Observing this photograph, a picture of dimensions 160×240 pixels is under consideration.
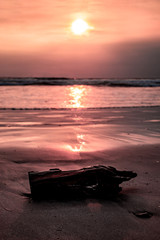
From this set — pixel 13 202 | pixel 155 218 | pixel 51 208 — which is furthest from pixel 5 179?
pixel 155 218

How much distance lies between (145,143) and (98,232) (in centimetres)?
411

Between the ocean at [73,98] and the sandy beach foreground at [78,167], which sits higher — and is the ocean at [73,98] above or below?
above

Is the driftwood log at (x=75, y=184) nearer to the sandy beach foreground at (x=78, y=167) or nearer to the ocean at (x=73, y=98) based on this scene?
the sandy beach foreground at (x=78, y=167)

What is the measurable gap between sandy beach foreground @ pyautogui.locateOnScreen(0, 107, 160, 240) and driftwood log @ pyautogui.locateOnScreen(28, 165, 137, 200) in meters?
0.11

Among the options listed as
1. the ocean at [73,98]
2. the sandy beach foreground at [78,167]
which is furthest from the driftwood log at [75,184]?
the ocean at [73,98]

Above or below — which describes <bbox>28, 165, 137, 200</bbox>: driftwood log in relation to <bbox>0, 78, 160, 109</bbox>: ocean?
below

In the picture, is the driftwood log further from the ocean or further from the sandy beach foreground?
the ocean

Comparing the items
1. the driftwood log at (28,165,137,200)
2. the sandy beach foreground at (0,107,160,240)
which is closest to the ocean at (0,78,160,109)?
the sandy beach foreground at (0,107,160,240)

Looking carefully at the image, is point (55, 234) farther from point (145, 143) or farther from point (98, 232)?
point (145, 143)

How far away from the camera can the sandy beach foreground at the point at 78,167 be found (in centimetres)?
262

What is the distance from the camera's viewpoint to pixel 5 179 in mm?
3908

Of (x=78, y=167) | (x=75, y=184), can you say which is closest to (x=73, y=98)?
(x=78, y=167)

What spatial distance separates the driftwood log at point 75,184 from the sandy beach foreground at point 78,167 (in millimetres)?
106

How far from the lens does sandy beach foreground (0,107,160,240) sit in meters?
2.62
